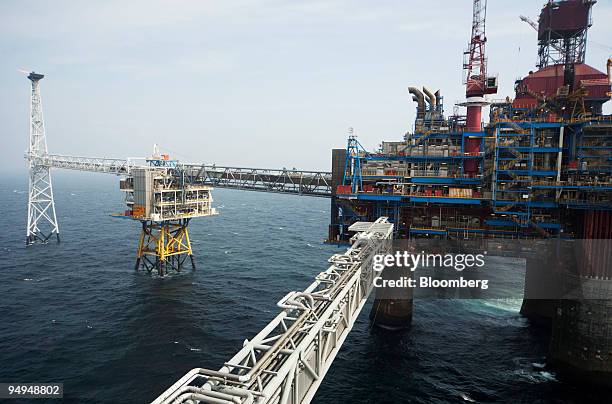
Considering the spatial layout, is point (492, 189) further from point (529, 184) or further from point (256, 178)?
point (256, 178)

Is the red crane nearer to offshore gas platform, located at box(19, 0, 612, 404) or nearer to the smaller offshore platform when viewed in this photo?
A: offshore gas platform, located at box(19, 0, 612, 404)

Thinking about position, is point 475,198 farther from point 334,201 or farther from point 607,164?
point 334,201

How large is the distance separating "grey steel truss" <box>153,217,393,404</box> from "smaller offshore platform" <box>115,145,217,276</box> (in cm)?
3586

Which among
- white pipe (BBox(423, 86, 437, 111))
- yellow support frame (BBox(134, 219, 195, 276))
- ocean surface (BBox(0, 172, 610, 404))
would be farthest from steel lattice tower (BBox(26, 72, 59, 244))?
white pipe (BBox(423, 86, 437, 111))

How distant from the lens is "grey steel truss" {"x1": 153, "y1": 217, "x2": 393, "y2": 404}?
11570 millimetres

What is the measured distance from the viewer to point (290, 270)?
194 ft

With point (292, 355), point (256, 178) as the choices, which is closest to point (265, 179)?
point (256, 178)

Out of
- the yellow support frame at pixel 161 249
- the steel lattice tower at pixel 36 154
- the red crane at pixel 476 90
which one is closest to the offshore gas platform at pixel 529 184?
the red crane at pixel 476 90

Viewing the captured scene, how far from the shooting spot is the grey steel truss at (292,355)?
11.6 meters

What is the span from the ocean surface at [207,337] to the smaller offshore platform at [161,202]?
392 cm

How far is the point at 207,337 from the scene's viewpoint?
3619 cm

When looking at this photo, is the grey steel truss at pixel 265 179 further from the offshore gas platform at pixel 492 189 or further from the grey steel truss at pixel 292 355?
the grey steel truss at pixel 292 355

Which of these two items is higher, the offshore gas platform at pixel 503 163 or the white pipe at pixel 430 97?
the white pipe at pixel 430 97

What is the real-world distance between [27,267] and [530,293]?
70290 mm
